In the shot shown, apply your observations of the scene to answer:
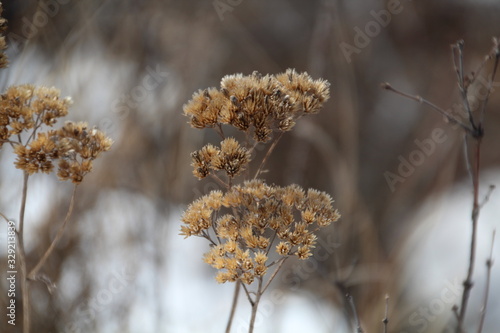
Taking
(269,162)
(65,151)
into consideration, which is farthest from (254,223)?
(269,162)

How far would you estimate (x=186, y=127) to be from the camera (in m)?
1.33

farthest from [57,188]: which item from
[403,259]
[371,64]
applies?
[371,64]

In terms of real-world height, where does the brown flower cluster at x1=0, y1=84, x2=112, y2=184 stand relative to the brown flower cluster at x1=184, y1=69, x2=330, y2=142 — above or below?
below

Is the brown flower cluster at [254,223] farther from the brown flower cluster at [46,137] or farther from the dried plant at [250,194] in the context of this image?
the brown flower cluster at [46,137]

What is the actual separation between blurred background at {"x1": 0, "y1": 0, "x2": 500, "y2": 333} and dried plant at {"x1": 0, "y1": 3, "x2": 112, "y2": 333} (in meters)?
0.17

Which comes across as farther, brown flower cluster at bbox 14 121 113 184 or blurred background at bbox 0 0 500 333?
blurred background at bbox 0 0 500 333

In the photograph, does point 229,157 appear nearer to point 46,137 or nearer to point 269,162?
point 46,137

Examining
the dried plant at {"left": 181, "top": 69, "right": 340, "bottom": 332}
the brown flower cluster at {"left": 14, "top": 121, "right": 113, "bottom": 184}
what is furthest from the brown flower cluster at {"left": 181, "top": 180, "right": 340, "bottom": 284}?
the brown flower cluster at {"left": 14, "top": 121, "right": 113, "bottom": 184}

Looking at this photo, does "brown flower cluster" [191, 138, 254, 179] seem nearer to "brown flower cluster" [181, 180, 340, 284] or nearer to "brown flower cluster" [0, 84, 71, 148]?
"brown flower cluster" [181, 180, 340, 284]

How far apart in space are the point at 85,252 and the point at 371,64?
161 cm

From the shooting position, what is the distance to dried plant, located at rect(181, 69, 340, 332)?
0.42 metres

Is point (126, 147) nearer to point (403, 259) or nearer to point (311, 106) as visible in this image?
point (403, 259)

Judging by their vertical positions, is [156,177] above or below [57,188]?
above

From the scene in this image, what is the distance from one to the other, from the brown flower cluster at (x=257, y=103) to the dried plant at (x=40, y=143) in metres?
0.10
